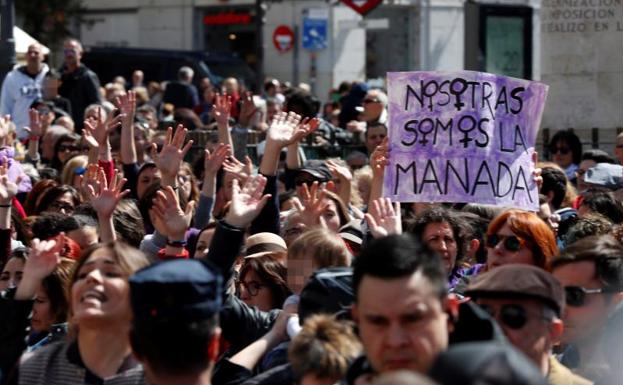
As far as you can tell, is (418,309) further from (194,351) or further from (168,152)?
(168,152)

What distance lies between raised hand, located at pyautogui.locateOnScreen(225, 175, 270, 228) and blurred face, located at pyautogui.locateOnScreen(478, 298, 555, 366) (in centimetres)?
149

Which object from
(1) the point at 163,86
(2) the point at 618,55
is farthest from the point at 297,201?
(1) the point at 163,86

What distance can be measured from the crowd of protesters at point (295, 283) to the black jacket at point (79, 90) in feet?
20.0

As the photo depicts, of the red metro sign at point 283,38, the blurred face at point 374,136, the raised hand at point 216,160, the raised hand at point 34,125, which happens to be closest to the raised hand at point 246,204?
the raised hand at point 216,160

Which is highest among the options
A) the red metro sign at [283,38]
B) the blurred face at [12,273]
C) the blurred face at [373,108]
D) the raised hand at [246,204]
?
the red metro sign at [283,38]

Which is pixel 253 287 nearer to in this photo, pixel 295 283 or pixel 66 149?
pixel 295 283

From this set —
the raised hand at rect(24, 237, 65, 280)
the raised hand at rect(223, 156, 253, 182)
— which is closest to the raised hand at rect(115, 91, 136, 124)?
the raised hand at rect(223, 156, 253, 182)

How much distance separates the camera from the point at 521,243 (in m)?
7.02

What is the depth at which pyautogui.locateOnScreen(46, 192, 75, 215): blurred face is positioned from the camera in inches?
389

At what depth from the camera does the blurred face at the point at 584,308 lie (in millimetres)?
5875

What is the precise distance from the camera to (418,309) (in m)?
4.26

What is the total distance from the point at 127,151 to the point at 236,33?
95.1ft

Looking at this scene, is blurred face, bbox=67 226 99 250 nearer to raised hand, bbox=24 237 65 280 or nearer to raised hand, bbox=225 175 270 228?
raised hand, bbox=225 175 270 228

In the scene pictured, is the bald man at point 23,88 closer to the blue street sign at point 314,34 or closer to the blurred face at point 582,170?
the blurred face at point 582,170
